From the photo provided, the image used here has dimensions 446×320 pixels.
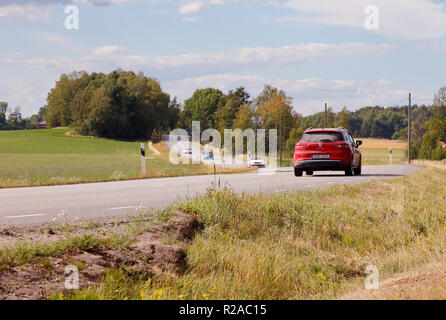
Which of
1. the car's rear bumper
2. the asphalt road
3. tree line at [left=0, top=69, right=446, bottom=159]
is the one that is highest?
tree line at [left=0, top=69, right=446, bottom=159]

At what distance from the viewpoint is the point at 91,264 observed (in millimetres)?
6512

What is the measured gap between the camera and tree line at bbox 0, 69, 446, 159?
92750 millimetres

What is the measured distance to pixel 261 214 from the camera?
36.6ft

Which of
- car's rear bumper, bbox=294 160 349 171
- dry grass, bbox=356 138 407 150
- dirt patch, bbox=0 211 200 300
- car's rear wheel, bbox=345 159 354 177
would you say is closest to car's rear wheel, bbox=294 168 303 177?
car's rear bumper, bbox=294 160 349 171

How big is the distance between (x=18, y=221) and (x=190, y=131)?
151 meters

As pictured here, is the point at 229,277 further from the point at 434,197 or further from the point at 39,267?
the point at 434,197

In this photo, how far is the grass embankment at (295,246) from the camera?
698cm

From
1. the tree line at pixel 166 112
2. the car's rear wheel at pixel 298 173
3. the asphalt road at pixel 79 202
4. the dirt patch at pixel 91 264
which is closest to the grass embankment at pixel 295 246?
the dirt patch at pixel 91 264

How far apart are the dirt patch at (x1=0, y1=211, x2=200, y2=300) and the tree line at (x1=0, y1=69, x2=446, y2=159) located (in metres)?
75.6

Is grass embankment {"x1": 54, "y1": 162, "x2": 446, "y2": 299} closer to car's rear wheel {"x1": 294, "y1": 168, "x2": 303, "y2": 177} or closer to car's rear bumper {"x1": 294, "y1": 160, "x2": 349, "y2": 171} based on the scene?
car's rear bumper {"x1": 294, "y1": 160, "x2": 349, "y2": 171}

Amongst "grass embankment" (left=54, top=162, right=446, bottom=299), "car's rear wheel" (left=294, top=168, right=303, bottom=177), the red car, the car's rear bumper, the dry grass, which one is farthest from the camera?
the dry grass

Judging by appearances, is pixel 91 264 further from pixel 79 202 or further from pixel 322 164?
pixel 322 164

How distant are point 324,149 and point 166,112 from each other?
116397mm

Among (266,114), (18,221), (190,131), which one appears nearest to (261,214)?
(18,221)
